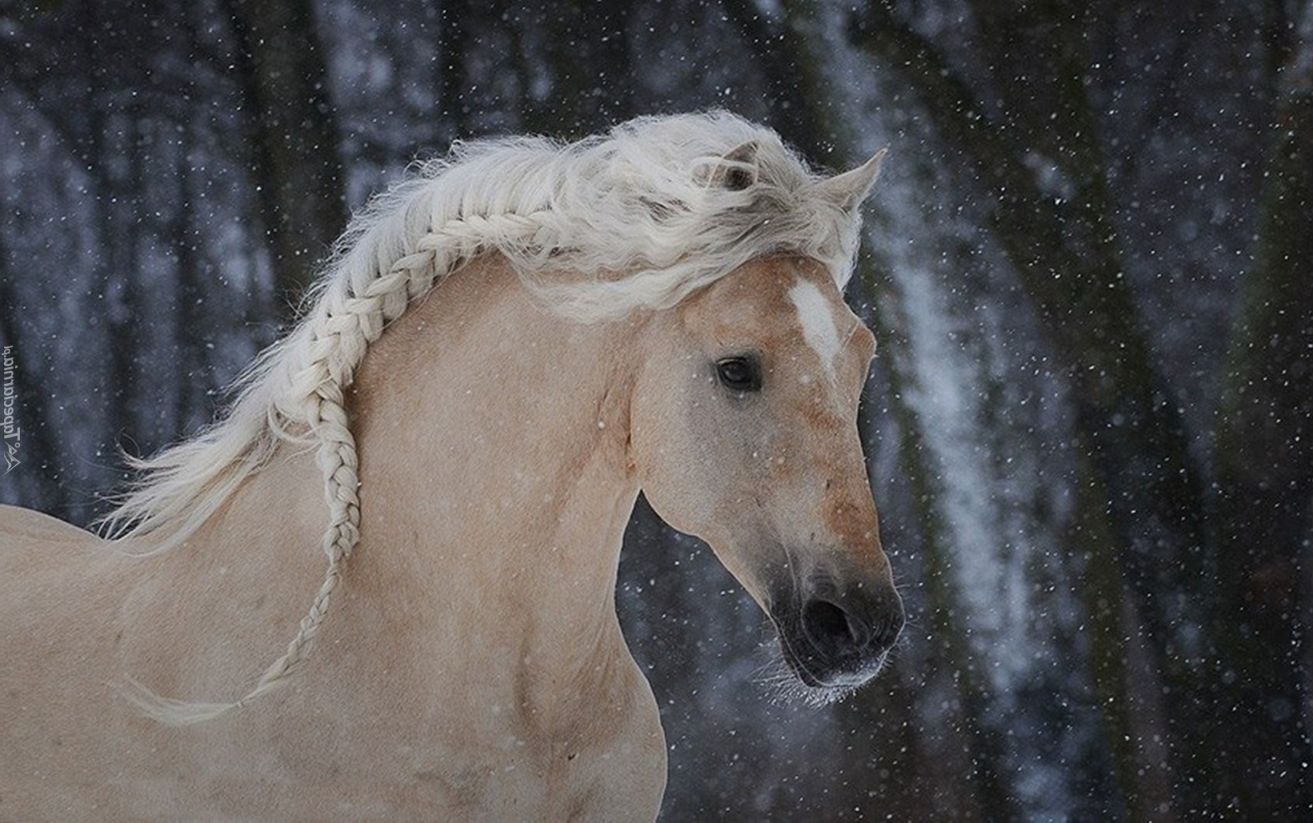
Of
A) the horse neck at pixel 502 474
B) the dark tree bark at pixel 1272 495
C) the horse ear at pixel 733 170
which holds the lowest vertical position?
the dark tree bark at pixel 1272 495

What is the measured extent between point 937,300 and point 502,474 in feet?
4.44

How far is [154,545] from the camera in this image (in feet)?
4.18

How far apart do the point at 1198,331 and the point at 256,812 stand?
1.73 metres

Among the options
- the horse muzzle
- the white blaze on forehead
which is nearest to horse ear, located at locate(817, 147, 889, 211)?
the white blaze on forehead

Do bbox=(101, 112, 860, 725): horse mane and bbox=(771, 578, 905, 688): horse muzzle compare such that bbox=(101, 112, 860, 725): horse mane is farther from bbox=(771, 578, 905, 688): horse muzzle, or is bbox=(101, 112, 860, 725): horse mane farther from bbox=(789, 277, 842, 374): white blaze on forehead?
bbox=(771, 578, 905, 688): horse muzzle

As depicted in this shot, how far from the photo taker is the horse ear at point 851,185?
3.74 feet

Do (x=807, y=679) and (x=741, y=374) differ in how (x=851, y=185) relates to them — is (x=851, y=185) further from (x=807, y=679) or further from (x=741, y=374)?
(x=807, y=679)

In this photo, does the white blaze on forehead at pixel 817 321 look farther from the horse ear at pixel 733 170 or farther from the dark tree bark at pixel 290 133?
the dark tree bark at pixel 290 133

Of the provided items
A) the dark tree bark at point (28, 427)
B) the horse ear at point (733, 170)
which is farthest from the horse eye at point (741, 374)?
the dark tree bark at point (28, 427)

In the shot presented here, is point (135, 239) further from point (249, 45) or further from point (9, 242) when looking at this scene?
point (249, 45)

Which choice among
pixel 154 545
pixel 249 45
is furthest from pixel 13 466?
pixel 154 545

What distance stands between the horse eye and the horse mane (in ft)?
0.23

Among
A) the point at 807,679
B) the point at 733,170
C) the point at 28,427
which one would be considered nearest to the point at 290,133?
the point at 28,427

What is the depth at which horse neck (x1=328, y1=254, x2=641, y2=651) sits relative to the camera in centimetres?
109
